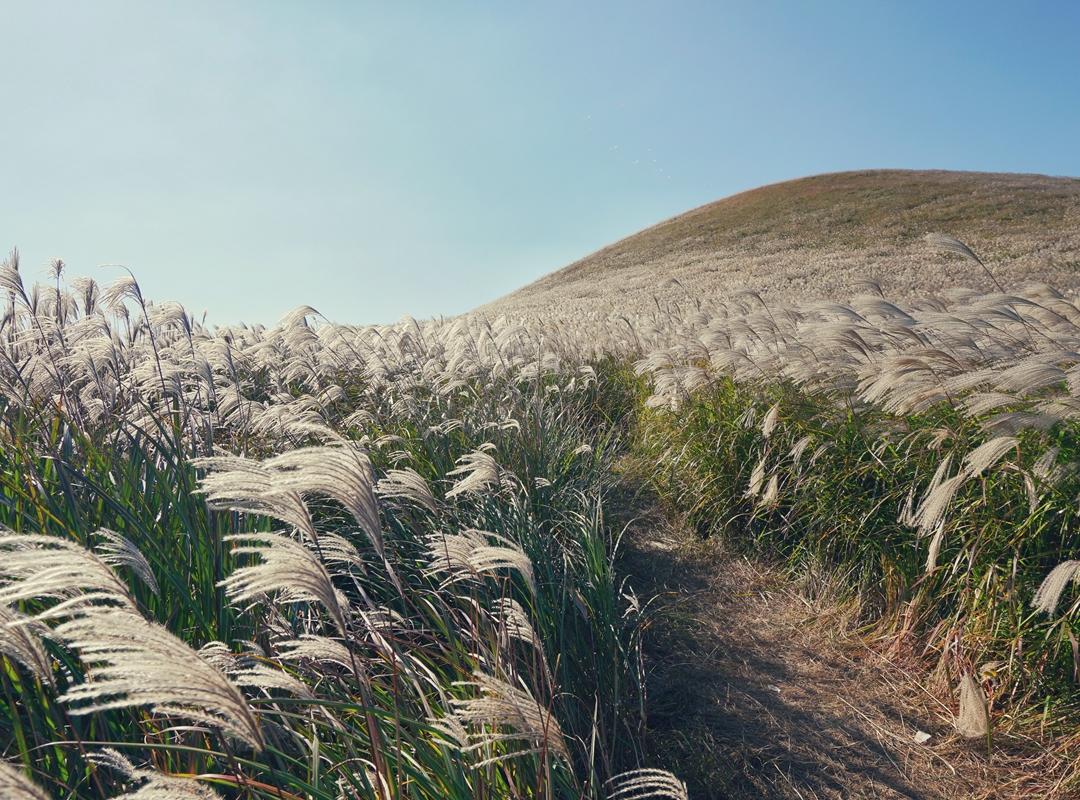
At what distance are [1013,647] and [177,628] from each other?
3426mm

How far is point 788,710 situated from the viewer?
3318 millimetres

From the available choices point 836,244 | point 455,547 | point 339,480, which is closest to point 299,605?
point 455,547

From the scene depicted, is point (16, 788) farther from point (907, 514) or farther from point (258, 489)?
point (907, 514)

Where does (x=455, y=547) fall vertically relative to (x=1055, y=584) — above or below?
above

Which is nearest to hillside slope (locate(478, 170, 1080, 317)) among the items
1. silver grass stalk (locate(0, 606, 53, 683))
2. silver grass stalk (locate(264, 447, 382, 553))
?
silver grass stalk (locate(264, 447, 382, 553))

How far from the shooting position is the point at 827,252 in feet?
98.0

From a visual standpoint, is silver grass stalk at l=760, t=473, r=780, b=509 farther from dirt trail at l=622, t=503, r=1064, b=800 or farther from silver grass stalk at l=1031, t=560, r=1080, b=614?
silver grass stalk at l=1031, t=560, r=1080, b=614

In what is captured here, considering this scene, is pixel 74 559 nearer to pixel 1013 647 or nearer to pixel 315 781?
pixel 315 781

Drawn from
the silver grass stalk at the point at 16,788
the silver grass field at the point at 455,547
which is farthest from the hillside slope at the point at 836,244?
the silver grass stalk at the point at 16,788

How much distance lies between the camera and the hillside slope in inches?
812

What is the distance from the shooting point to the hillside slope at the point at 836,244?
812 inches

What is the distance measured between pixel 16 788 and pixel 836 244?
35076 millimetres

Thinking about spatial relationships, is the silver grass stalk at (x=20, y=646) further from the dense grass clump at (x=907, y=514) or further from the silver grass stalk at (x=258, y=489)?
the dense grass clump at (x=907, y=514)

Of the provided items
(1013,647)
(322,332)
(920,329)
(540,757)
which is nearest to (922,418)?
(920,329)
